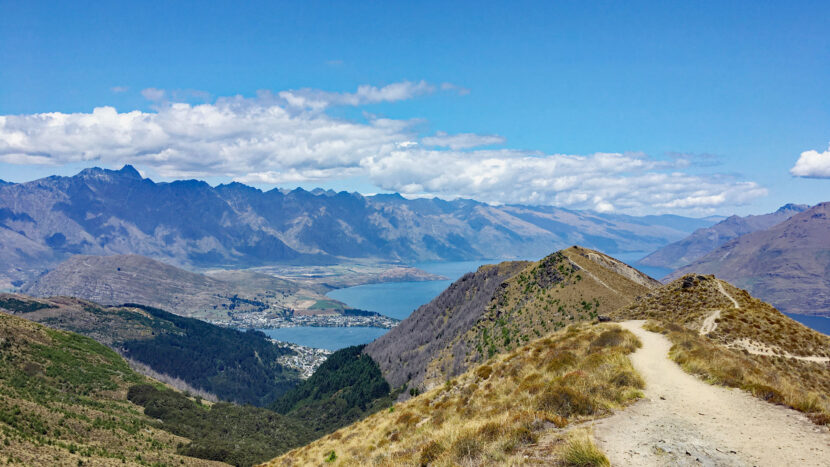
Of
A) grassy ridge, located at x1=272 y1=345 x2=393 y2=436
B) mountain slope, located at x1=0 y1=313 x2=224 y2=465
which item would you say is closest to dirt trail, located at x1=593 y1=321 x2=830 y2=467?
mountain slope, located at x1=0 y1=313 x2=224 y2=465

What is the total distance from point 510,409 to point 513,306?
77.1 meters

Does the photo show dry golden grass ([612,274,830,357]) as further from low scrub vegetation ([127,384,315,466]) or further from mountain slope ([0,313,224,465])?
low scrub vegetation ([127,384,315,466])

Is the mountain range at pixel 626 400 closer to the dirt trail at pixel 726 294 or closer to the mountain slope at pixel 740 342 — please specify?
the mountain slope at pixel 740 342

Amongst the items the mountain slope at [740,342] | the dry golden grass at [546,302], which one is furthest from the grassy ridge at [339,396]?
the mountain slope at [740,342]

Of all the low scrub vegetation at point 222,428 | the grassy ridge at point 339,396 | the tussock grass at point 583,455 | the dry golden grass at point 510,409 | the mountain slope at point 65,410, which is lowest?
the grassy ridge at point 339,396

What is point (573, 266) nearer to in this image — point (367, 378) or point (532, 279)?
point (532, 279)

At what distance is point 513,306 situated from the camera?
94750mm

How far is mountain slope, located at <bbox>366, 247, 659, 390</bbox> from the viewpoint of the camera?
3007 inches

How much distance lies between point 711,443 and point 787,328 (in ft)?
93.4

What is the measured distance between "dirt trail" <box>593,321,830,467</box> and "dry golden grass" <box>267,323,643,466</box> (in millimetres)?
1299

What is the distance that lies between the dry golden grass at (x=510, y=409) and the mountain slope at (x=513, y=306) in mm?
40775

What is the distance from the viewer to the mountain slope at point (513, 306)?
251ft

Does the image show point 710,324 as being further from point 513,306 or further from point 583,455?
point 513,306

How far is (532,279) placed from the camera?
99.1 meters
